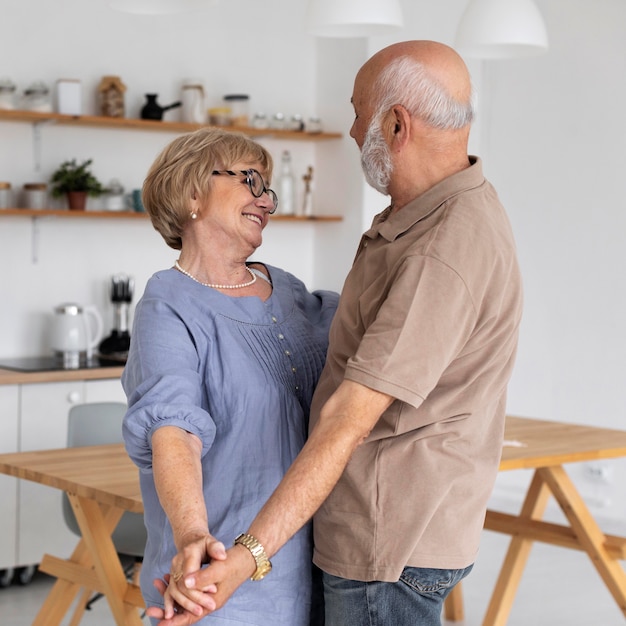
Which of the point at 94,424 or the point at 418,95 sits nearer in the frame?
the point at 418,95

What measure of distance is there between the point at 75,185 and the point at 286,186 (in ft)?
4.25

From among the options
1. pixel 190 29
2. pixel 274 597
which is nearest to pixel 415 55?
pixel 274 597

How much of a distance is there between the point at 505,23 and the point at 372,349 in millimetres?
2530

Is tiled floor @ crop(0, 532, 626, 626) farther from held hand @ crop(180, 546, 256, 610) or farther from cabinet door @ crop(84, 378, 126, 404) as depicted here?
held hand @ crop(180, 546, 256, 610)

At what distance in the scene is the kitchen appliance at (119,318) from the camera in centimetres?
542

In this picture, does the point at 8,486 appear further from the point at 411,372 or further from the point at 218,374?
the point at 411,372

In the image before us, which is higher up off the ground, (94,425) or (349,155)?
(349,155)

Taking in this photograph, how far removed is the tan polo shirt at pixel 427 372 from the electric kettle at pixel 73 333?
12.0ft

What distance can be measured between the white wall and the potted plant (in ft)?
0.53

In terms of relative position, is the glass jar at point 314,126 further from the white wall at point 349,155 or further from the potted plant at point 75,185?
the potted plant at point 75,185

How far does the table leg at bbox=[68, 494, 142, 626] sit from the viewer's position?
302 cm

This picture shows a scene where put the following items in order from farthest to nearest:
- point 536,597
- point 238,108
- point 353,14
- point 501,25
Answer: point 238,108
point 536,597
point 501,25
point 353,14

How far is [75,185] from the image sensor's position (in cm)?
539

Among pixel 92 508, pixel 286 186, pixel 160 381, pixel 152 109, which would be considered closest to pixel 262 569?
pixel 160 381
